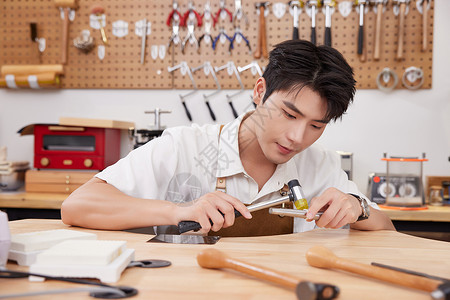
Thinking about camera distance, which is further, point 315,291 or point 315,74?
point 315,74

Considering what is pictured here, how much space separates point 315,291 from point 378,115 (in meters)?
2.54

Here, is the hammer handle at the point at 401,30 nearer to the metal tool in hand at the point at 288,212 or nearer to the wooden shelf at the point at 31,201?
the metal tool in hand at the point at 288,212

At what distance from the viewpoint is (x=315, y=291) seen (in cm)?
67

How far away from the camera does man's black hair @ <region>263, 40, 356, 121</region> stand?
4.69 feet

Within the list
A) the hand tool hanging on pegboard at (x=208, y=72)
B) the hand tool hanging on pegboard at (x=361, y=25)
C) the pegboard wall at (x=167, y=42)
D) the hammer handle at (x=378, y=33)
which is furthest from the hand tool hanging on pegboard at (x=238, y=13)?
the hammer handle at (x=378, y=33)

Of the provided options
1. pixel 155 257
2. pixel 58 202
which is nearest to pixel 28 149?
pixel 58 202

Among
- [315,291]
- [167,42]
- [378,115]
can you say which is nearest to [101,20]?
[167,42]

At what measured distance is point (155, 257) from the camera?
99 centimetres

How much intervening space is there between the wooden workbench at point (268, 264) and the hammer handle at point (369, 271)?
1 cm

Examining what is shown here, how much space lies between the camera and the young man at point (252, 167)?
1311mm

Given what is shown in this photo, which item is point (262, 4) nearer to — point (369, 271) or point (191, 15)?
point (191, 15)

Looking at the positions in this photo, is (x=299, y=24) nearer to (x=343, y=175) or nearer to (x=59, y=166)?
(x=343, y=175)

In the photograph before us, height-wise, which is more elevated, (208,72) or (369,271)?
(208,72)

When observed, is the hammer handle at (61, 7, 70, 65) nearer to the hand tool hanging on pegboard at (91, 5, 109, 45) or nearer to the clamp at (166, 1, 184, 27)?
the hand tool hanging on pegboard at (91, 5, 109, 45)
